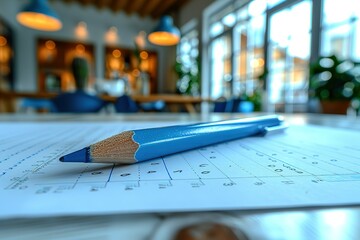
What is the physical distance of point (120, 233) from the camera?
0.30ft

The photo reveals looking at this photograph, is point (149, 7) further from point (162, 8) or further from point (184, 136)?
point (184, 136)

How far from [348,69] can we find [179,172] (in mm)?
1959

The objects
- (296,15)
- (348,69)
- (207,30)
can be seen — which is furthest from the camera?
(207,30)

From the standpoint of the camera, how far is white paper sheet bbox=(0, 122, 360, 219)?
0.11 meters

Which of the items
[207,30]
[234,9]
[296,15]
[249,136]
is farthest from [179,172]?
[207,30]

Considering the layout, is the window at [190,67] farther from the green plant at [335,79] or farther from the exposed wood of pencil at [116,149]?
the exposed wood of pencil at [116,149]

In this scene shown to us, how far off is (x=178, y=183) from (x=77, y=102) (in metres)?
1.68

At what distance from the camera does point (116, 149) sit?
0.52 feet

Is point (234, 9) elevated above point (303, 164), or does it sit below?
above

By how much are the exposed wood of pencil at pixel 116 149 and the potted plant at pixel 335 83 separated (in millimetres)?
1743

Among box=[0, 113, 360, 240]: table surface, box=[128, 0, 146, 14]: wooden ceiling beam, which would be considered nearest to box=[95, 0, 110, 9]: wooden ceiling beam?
box=[128, 0, 146, 14]: wooden ceiling beam

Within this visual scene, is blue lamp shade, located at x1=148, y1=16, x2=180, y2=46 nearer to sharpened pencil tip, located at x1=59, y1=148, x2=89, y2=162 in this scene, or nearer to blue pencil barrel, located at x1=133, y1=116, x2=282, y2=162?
blue pencil barrel, located at x1=133, y1=116, x2=282, y2=162

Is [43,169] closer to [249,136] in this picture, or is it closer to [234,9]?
[249,136]

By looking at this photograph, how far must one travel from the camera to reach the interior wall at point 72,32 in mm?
4789
